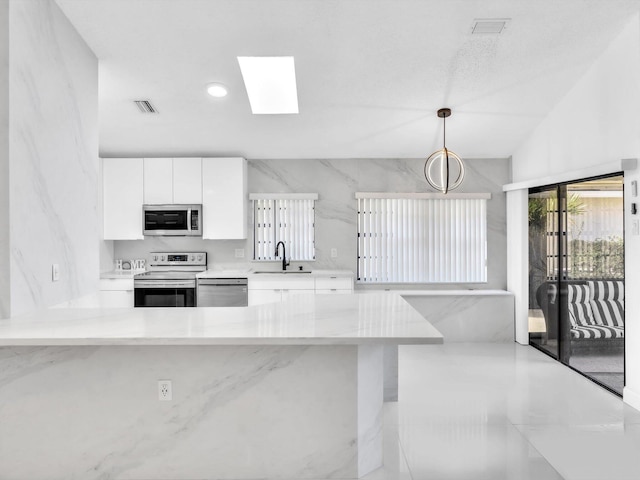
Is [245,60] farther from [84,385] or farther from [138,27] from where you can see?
[84,385]

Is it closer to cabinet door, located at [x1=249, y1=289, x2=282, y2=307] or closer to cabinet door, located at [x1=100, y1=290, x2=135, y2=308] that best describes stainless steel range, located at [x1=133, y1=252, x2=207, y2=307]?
cabinet door, located at [x1=100, y1=290, x2=135, y2=308]

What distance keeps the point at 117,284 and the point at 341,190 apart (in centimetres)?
288

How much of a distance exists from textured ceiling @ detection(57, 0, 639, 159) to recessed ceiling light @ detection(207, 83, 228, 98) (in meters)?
0.08

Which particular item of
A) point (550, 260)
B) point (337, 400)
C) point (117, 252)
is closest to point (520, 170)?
point (550, 260)

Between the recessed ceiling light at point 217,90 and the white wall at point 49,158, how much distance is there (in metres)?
0.99

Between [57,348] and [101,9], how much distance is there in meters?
2.14

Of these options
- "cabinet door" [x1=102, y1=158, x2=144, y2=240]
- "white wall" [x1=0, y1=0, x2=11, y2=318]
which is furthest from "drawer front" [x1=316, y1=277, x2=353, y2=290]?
"white wall" [x1=0, y1=0, x2=11, y2=318]

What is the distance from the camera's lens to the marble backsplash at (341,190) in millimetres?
5922

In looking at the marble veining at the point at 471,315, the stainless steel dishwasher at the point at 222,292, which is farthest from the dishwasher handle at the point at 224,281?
the marble veining at the point at 471,315

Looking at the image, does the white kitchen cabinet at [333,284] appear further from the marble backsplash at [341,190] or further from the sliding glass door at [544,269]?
the sliding glass door at [544,269]

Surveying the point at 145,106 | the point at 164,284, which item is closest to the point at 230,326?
the point at 145,106

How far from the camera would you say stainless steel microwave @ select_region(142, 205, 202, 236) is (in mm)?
5488

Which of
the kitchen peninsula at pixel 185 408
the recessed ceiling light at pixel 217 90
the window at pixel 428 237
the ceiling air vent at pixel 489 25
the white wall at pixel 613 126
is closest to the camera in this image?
the kitchen peninsula at pixel 185 408

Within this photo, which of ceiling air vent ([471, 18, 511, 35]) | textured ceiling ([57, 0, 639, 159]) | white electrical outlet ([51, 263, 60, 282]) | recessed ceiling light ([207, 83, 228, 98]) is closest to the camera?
white electrical outlet ([51, 263, 60, 282])
